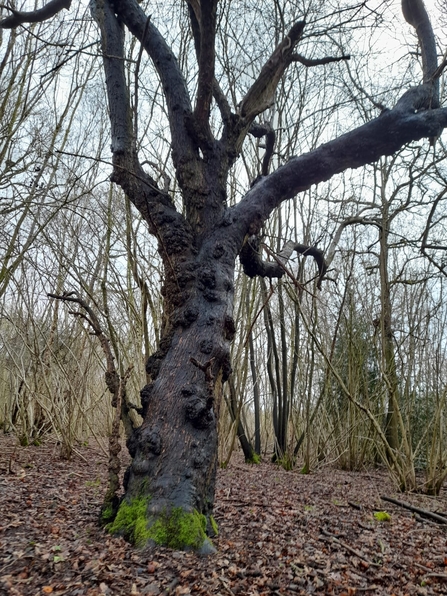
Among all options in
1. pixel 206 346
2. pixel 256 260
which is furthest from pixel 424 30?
pixel 206 346

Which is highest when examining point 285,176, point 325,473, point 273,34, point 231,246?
point 273,34

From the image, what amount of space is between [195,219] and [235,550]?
1951 mm

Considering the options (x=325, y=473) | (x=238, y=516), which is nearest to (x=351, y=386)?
(x=325, y=473)

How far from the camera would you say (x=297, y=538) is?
7.36 feet

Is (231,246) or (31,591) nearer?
(31,591)

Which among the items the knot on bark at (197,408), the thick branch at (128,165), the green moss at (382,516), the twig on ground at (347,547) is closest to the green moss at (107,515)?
the knot on bark at (197,408)

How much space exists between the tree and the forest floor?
18 cm

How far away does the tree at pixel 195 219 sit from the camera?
1965 millimetres

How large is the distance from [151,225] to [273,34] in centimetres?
406

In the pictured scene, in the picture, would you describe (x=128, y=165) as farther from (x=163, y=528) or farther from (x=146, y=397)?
(x=163, y=528)

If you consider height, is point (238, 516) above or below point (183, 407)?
below

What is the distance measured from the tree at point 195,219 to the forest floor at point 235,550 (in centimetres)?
18

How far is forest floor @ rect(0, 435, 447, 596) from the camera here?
156 centimetres

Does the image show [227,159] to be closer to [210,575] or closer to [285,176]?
[285,176]
